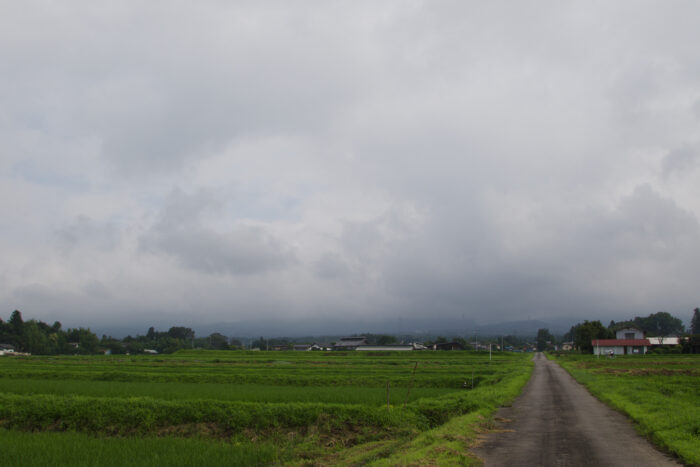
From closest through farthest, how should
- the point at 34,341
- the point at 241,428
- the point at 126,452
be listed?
the point at 126,452, the point at 241,428, the point at 34,341

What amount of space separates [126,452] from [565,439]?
12521 millimetres

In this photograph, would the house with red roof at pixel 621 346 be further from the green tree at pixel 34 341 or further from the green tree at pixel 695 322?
A: the green tree at pixel 34 341

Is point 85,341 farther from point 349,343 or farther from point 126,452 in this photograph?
point 126,452

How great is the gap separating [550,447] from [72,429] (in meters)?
17.6

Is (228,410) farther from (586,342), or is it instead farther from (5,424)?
(586,342)

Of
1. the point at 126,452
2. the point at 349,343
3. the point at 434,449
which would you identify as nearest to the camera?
the point at 434,449

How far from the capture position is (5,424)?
804 inches

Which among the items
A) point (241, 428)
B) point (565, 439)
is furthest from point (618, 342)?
point (241, 428)

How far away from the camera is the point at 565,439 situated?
1373 centimetres

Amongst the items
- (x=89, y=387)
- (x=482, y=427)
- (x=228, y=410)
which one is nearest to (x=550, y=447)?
(x=482, y=427)

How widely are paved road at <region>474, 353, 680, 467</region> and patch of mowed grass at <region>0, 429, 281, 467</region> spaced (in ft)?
20.5

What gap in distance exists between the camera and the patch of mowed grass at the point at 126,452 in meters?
13.3

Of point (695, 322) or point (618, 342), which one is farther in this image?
point (695, 322)

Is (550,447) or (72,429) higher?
(550,447)
